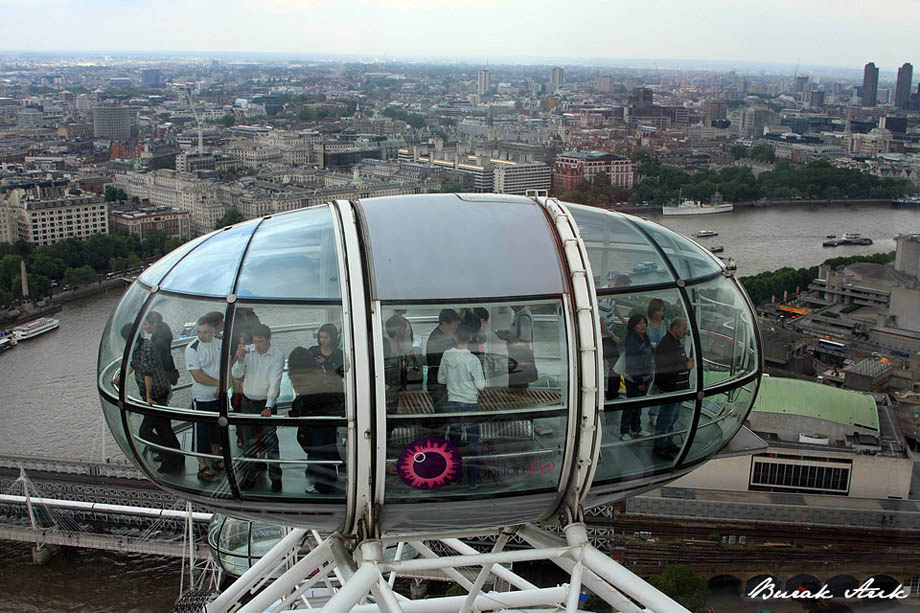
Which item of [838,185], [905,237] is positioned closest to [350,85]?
[838,185]

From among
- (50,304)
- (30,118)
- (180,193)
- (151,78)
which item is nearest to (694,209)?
(180,193)

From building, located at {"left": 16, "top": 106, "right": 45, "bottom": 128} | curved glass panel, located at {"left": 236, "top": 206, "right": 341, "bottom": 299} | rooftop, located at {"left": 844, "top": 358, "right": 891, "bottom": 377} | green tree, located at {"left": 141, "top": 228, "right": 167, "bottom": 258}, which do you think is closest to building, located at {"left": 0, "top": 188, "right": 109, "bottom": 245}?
green tree, located at {"left": 141, "top": 228, "right": 167, "bottom": 258}

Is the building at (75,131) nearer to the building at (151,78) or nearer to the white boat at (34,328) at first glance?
the white boat at (34,328)

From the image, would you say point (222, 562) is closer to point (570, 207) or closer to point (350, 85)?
point (570, 207)

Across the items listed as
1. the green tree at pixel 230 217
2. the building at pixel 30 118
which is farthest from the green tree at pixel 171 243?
the building at pixel 30 118

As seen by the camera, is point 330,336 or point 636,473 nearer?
point 330,336

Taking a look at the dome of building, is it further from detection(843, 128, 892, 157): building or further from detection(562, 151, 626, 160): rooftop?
detection(843, 128, 892, 157): building
